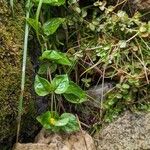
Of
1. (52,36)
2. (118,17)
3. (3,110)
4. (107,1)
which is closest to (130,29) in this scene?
(118,17)

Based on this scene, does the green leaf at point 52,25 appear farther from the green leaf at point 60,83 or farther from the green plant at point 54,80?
the green leaf at point 60,83

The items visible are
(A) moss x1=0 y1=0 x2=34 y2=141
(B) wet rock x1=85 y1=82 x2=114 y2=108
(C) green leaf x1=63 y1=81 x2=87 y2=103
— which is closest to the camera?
(A) moss x1=0 y1=0 x2=34 y2=141

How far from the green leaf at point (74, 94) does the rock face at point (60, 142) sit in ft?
0.50

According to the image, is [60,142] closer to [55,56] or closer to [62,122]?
[62,122]

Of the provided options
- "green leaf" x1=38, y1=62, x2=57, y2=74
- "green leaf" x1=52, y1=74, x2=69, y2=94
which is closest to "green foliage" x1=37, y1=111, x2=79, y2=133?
"green leaf" x1=52, y1=74, x2=69, y2=94

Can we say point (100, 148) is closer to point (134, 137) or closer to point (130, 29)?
point (134, 137)

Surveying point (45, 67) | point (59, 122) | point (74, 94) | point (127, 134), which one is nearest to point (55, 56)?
point (45, 67)

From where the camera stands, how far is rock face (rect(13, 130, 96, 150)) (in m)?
1.68

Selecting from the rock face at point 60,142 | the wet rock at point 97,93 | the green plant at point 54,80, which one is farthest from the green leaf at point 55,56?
the rock face at point 60,142

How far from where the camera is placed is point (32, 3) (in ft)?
6.11

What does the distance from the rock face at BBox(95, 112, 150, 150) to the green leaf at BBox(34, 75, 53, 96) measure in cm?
32

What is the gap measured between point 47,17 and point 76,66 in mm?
278

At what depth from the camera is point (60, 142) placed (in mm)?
1722

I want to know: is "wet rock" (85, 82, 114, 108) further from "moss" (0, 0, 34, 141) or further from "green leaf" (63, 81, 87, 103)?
"moss" (0, 0, 34, 141)
